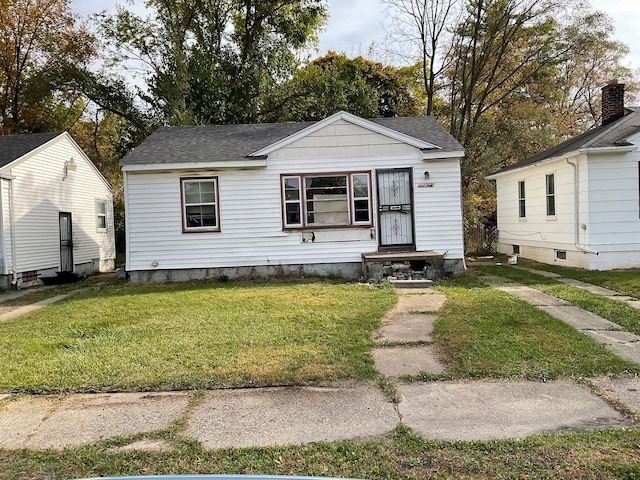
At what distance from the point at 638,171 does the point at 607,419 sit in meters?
10.8

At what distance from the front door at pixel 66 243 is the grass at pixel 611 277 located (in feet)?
50.6

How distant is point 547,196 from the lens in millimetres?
14508

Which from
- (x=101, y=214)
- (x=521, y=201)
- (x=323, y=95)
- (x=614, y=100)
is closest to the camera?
(x=614, y=100)

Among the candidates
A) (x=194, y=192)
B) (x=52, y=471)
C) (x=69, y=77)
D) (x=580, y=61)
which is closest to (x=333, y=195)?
(x=194, y=192)

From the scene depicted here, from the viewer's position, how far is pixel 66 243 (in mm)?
16469

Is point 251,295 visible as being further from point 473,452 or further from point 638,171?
point 638,171

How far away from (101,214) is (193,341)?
50.3 feet

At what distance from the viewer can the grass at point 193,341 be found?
482 cm

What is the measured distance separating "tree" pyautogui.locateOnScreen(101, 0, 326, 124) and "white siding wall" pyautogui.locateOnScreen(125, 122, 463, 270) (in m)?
11.2

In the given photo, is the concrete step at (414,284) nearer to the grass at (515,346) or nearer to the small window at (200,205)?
the grass at (515,346)

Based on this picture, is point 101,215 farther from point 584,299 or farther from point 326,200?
point 584,299

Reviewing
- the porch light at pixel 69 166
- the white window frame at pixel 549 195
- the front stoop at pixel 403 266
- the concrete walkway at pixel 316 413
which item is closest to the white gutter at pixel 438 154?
the front stoop at pixel 403 266

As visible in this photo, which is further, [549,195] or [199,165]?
[549,195]

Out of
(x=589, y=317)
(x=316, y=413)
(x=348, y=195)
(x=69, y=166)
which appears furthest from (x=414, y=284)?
(x=69, y=166)
